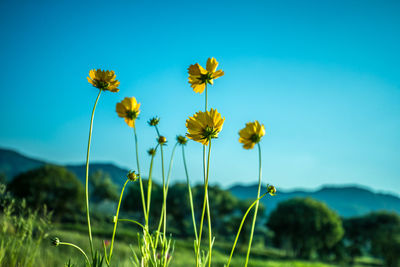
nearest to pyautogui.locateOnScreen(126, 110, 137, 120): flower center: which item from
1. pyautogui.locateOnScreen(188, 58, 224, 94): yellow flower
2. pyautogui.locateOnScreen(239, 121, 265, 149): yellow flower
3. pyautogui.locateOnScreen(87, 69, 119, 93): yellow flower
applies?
pyautogui.locateOnScreen(87, 69, 119, 93): yellow flower

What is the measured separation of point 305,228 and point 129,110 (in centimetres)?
2975

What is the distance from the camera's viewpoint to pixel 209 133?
1.50m

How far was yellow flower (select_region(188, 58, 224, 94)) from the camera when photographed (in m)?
1.71

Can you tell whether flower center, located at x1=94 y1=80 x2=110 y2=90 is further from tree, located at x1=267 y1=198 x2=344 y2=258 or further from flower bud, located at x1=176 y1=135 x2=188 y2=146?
tree, located at x1=267 y1=198 x2=344 y2=258

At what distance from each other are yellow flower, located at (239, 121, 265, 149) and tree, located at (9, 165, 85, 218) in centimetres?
2993

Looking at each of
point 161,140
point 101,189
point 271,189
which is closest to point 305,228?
point 101,189

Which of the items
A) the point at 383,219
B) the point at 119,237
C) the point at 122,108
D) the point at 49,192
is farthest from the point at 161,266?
the point at 383,219

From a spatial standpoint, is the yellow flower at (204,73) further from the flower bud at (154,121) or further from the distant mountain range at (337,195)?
the distant mountain range at (337,195)

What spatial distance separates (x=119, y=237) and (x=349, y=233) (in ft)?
97.9

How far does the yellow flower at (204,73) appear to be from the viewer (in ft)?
5.59

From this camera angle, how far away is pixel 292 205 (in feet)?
96.1

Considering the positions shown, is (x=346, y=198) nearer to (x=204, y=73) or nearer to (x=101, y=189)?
(x=101, y=189)

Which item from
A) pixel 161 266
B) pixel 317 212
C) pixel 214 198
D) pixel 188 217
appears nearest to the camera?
pixel 161 266

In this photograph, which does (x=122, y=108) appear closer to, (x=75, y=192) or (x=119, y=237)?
(x=119, y=237)
